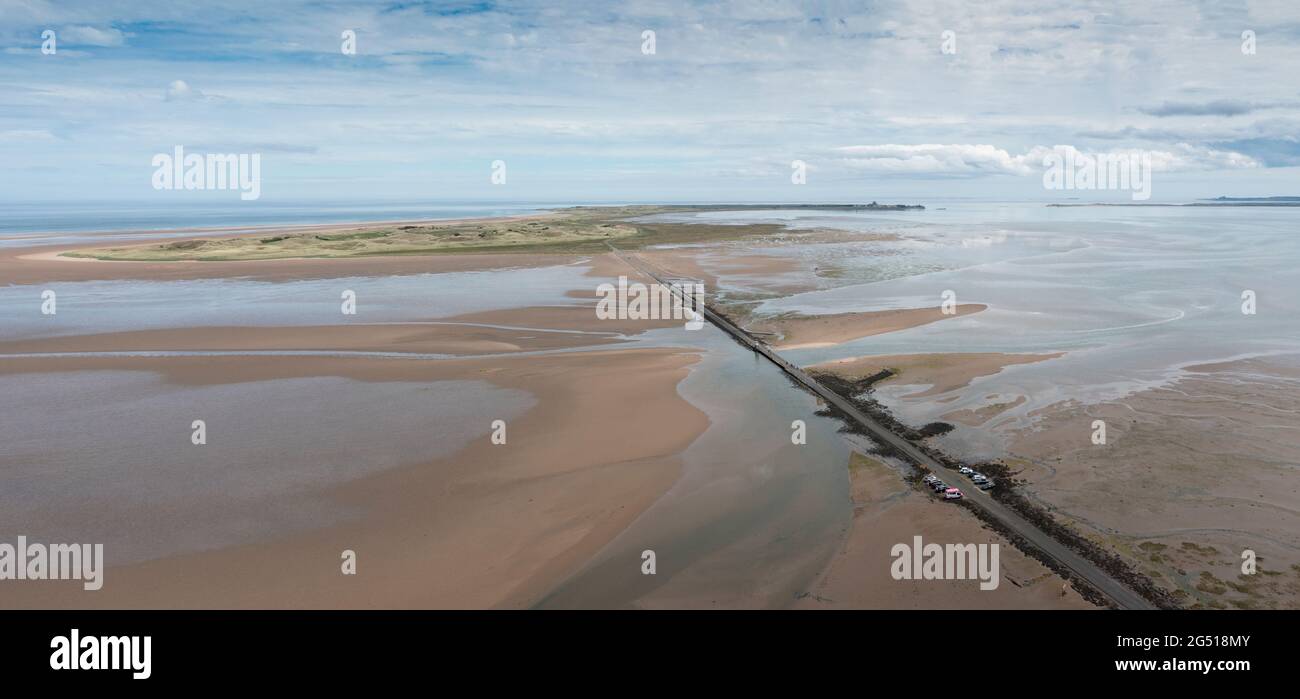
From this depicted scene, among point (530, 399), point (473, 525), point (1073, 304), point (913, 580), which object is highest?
point (1073, 304)

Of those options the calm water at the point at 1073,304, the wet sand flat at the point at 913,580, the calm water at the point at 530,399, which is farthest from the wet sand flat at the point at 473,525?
the calm water at the point at 1073,304

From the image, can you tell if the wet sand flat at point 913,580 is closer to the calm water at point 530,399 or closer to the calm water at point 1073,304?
the calm water at point 530,399

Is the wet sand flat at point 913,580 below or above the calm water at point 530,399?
below

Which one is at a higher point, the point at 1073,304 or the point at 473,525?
the point at 1073,304

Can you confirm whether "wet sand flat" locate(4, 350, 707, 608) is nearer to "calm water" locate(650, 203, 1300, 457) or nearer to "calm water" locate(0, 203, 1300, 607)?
"calm water" locate(0, 203, 1300, 607)

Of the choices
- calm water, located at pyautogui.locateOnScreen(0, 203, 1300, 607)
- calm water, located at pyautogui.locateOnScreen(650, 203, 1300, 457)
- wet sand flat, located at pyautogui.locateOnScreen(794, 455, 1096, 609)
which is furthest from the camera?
calm water, located at pyautogui.locateOnScreen(650, 203, 1300, 457)

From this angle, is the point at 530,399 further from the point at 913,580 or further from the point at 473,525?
the point at 913,580

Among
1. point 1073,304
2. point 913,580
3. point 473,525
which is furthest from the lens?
point 1073,304

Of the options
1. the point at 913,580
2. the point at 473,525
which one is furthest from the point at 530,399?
the point at 913,580

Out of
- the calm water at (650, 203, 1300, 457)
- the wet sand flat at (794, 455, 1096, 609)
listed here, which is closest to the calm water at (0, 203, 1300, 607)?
the calm water at (650, 203, 1300, 457)

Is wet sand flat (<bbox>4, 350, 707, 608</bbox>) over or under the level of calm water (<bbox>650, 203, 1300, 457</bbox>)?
under

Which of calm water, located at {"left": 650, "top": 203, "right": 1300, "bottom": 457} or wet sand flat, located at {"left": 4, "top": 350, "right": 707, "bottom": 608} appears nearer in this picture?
wet sand flat, located at {"left": 4, "top": 350, "right": 707, "bottom": 608}
